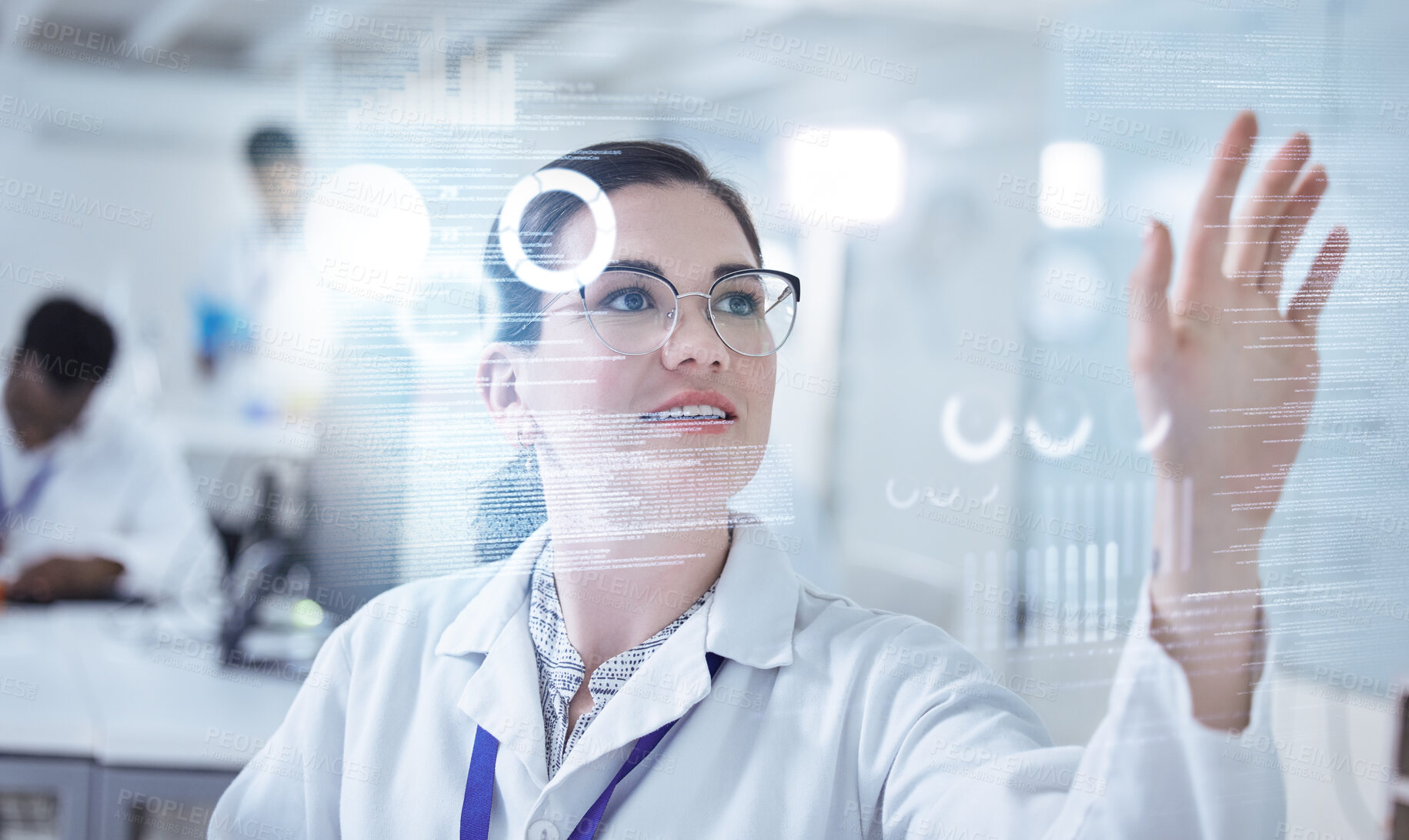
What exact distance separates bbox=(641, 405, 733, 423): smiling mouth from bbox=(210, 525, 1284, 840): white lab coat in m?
0.13

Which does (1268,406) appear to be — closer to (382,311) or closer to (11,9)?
(382,311)

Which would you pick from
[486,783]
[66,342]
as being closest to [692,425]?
[486,783]

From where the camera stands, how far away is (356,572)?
871mm

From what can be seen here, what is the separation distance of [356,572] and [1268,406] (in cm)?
101

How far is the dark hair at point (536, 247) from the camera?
32.1 inches

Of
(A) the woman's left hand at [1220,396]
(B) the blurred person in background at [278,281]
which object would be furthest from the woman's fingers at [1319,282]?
(B) the blurred person in background at [278,281]

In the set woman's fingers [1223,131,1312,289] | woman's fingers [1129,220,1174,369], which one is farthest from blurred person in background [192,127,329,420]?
woman's fingers [1223,131,1312,289]

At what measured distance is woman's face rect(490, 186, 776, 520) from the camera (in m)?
0.81

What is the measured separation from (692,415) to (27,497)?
70 centimetres

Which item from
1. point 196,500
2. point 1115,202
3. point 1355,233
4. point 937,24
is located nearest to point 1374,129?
point 1355,233

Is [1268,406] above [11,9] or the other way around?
the other way around

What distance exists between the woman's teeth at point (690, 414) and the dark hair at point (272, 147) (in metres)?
0.43

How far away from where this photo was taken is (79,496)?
953 mm

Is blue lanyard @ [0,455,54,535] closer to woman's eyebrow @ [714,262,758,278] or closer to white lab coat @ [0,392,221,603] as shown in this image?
white lab coat @ [0,392,221,603]
